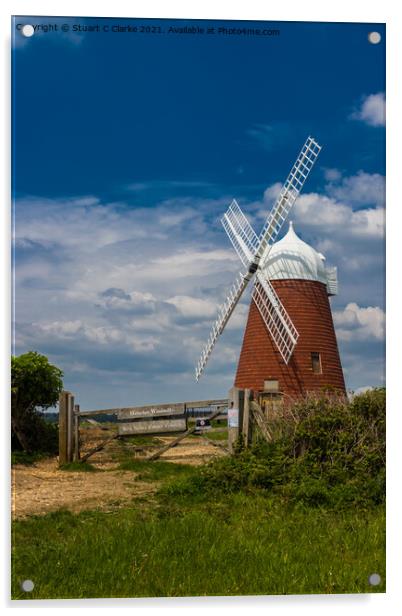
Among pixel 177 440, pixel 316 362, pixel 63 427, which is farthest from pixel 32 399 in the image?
pixel 316 362

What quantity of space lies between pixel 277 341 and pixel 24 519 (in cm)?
1037

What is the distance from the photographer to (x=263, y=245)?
18.0 metres

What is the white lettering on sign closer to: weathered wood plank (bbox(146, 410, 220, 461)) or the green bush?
the green bush

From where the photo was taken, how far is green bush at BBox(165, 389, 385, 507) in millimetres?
8984

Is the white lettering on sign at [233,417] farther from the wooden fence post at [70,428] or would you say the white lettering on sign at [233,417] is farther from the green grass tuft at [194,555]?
the wooden fence post at [70,428]

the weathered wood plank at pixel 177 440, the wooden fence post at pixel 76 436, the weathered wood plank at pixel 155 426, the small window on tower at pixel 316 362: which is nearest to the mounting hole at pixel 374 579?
the weathered wood plank at pixel 177 440

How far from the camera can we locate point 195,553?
7.24 metres

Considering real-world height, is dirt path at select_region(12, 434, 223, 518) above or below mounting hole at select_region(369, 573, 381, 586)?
above

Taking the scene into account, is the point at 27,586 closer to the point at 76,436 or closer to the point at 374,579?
the point at 374,579

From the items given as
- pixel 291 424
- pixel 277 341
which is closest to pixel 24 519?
pixel 291 424

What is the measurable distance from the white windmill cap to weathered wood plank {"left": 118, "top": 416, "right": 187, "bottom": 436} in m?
6.70

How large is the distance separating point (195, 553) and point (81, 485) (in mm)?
3750

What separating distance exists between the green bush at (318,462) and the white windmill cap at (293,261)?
859 centimetres

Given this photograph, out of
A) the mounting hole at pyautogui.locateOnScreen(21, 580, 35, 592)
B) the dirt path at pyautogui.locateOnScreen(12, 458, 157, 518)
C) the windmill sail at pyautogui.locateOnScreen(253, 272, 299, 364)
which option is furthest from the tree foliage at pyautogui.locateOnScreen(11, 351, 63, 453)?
the mounting hole at pyautogui.locateOnScreen(21, 580, 35, 592)
